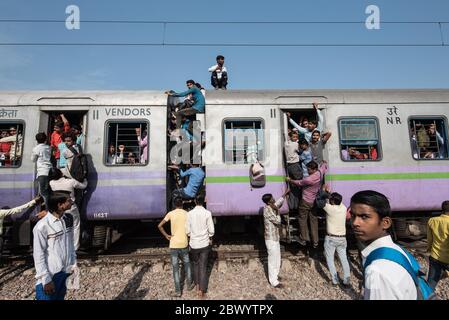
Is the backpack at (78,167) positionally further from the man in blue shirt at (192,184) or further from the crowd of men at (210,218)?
the man in blue shirt at (192,184)

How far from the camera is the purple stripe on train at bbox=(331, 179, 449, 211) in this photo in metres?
6.10

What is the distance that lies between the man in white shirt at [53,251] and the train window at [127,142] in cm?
285

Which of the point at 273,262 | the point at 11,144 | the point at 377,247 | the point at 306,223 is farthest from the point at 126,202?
the point at 377,247

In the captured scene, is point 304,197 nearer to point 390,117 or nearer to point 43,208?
point 390,117

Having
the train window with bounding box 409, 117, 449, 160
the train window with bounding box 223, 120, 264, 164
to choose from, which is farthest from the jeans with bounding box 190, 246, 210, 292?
the train window with bounding box 409, 117, 449, 160

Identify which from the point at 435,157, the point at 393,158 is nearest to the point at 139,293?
the point at 393,158

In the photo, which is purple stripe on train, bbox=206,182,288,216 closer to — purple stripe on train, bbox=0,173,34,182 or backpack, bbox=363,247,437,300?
purple stripe on train, bbox=0,173,34,182

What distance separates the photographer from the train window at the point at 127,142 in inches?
239

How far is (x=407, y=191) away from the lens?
20.2ft

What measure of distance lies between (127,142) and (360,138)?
554cm

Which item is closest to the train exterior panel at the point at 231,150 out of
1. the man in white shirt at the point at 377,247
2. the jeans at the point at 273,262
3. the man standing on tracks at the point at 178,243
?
the jeans at the point at 273,262

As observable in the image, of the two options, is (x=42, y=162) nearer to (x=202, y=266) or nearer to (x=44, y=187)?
(x=44, y=187)

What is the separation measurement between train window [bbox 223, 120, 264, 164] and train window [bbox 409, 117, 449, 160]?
3.67 m

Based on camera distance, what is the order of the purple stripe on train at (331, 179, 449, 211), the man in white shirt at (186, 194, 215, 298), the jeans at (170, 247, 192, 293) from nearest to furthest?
the man in white shirt at (186, 194, 215, 298)
the jeans at (170, 247, 192, 293)
the purple stripe on train at (331, 179, 449, 211)
